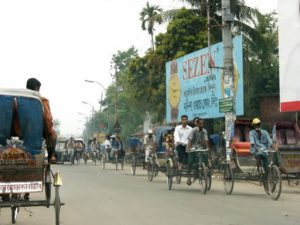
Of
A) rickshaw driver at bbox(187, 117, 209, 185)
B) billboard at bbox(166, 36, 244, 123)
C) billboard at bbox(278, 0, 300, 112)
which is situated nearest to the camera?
rickshaw driver at bbox(187, 117, 209, 185)

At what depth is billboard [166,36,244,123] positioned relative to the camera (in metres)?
22.9

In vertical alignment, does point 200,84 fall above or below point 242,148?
above

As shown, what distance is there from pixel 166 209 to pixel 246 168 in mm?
5263

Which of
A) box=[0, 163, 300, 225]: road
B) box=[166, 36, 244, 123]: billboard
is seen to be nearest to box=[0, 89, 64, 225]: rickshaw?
box=[0, 163, 300, 225]: road

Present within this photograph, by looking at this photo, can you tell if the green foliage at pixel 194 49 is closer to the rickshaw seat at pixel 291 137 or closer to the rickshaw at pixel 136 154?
the rickshaw at pixel 136 154

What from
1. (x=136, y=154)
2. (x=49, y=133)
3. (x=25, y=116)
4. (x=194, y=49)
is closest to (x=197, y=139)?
(x=49, y=133)

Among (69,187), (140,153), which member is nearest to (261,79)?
(140,153)

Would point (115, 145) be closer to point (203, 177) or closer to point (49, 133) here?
point (203, 177)

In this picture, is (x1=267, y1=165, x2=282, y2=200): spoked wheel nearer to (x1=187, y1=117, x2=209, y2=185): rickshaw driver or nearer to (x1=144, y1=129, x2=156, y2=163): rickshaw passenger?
(x1=187, y1=117, x2=209, y2=185): rickshaw driver

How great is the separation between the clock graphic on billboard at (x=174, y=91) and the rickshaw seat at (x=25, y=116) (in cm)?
2328

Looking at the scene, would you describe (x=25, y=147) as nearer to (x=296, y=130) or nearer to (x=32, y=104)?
(x=32, y=104)

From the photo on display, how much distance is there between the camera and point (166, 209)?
11.0 m

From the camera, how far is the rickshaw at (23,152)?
292 inches

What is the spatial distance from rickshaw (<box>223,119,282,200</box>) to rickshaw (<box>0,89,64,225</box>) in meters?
6.84
